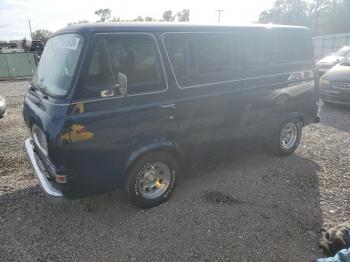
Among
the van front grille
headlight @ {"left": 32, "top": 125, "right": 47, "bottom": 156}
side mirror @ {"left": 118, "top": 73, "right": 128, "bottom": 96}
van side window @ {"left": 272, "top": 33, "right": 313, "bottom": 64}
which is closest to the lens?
side mirror @ {"left": 118, "top": 73, "right": 128, "bottom": 96}

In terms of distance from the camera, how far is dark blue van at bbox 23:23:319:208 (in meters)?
3.11

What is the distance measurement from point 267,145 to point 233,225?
212cm

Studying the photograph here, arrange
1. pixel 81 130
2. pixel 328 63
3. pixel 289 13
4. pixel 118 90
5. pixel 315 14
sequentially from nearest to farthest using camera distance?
pixel 81 130 → pixel 118 90 → pixel 328 63 → pixel 315 14 → pixel 289 13

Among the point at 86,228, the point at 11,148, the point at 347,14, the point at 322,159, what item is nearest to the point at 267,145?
the point at 322,159

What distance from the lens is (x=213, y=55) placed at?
405 cm

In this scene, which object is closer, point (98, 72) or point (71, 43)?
point (98, 72)

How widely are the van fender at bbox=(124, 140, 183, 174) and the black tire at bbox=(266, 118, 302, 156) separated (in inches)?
80.0

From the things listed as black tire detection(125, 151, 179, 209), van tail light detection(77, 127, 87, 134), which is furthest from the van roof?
black tire detection(125, 151, 179, 209)

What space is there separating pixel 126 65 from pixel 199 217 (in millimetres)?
1992

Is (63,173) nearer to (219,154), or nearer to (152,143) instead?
(152,143)

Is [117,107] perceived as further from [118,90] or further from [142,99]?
[142,99]

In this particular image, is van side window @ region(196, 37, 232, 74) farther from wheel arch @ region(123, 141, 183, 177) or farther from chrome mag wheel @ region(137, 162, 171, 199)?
chrome mag wheel @ region(137, 162, 171, 199)

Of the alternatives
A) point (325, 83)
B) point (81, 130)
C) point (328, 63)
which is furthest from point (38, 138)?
point (328, 63)

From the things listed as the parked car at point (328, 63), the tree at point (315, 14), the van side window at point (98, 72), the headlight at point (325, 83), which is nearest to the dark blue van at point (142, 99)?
the van side window at point (98, 72)
